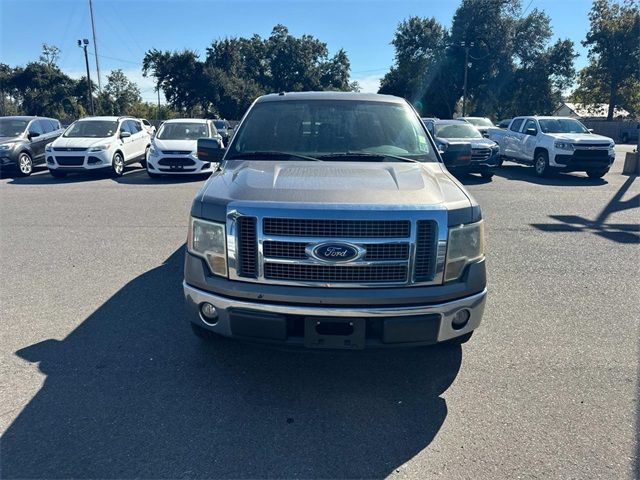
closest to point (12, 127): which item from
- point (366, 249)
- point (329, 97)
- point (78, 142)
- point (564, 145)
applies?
point (78, 142)

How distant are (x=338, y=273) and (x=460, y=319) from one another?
82cm

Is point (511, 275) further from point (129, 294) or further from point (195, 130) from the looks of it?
point (195, 130)

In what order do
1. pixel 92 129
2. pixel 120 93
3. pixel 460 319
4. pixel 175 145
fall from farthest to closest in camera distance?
1. pixel 120 93
2. pixel 92 129
3. pixel 175 145
4. pixel 460 319

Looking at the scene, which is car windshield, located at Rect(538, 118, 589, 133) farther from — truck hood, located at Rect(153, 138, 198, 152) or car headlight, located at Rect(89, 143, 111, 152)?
car headlight, located at Rect(89, 143, 111, 152)

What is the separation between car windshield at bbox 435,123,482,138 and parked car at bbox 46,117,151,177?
9542 mm

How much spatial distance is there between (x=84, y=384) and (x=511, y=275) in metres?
4.46

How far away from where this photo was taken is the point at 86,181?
1345 centimetres

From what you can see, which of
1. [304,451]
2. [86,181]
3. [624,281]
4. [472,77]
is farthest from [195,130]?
[472,77]

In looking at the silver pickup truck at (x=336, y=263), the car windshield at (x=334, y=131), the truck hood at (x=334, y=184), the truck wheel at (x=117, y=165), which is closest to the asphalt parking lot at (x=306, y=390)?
the silver pickup truck at (x=336, y=263)

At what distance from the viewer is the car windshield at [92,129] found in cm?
1426

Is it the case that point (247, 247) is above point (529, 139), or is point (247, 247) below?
below

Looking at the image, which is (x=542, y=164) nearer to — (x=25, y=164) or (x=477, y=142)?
(x=477, y=142)

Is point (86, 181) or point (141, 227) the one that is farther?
point (86, 181)

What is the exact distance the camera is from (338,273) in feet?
9.45
